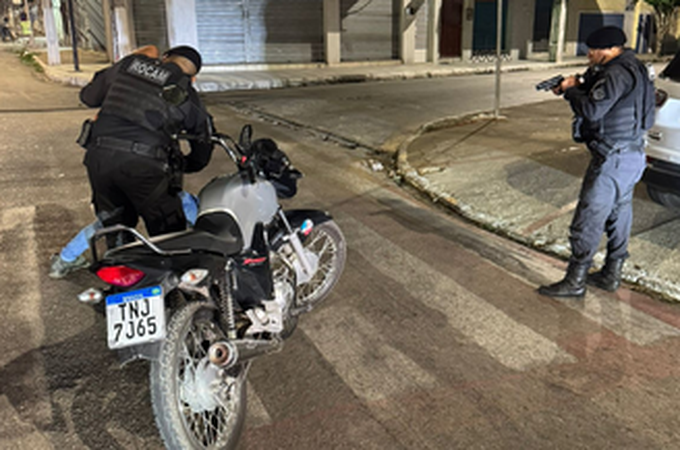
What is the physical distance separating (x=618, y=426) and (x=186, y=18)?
20.2m

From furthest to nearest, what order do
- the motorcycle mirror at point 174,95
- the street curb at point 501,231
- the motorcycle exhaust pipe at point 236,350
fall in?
the street curb at point 501,231 < the motorcycle mirror at point 174,95 < the motorcycle exhaust pipe at point 236,350

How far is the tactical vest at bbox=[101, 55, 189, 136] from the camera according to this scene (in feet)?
11.5

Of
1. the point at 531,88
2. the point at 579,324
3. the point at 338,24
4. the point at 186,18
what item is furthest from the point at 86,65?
the point at 579,324

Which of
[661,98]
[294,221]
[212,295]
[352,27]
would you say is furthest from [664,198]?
[352,27]

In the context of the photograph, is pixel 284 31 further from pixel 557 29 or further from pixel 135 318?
pixel 135 318

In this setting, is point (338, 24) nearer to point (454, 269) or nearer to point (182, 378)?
point (454, 269)

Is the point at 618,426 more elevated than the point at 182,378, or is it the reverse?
the point at 182,378

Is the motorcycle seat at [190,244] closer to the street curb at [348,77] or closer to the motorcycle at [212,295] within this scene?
the motorcycle at [212,295]

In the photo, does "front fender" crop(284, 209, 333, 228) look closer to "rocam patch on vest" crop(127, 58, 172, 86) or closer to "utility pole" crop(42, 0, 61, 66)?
"rocam patch on vest" crop(127, 58, 172, 86)

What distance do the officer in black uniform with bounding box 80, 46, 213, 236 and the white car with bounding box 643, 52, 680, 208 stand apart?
3998 mm

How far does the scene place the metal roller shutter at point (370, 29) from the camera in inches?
903

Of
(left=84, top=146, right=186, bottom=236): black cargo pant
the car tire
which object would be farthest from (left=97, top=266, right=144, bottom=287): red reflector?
the car tire

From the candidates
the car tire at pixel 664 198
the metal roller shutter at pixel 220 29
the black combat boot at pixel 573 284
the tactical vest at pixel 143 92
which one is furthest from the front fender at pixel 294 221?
the metal roller shutter at pixel 220 29

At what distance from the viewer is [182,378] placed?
8.76 feet
